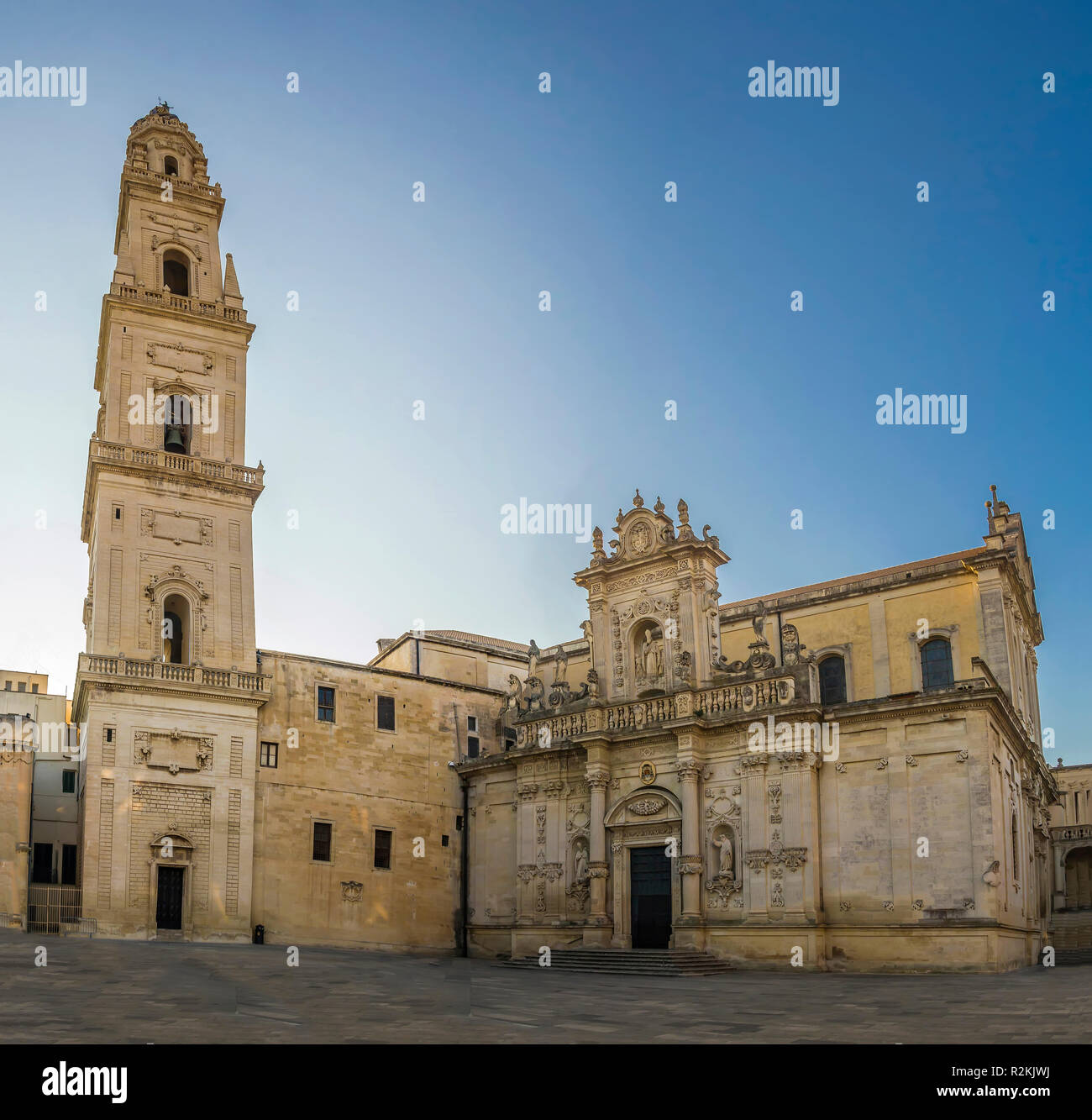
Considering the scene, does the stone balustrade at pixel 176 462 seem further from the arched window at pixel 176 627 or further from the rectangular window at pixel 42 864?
the rectangular window at pixel 42 864

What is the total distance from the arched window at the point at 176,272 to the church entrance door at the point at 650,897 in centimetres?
2701

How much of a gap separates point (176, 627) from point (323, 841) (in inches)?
350

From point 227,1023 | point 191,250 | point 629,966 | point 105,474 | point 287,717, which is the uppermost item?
point 191,250

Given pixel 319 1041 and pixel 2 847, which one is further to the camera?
pixel 2 847

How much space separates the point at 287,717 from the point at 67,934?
31.5 ft

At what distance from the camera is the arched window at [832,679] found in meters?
41.5

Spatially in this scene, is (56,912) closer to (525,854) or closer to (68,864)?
(68,864)

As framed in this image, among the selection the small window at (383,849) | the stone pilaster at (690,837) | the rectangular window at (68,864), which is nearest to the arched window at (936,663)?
the stone pilaster at (690,837)

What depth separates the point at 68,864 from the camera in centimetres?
4512

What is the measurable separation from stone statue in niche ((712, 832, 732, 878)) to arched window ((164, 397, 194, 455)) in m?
22.7

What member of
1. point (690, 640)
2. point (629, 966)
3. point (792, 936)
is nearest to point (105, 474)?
A: point (690, 640)

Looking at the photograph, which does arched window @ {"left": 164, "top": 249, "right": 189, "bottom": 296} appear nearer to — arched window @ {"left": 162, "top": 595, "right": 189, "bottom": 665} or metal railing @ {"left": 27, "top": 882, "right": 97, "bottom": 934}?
arched window @ {"left": 162, "top": 595, "right": 189, "bottom": 665}

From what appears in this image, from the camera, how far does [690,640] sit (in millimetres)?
35562

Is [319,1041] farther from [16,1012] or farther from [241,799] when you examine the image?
[241,799]
